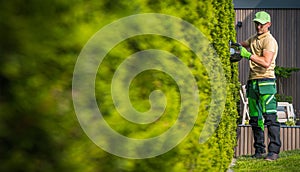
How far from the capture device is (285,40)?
18.5m

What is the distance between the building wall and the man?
33.2ft

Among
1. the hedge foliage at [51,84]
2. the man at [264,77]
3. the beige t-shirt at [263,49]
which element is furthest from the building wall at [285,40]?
the hedge foliage at [51,84]

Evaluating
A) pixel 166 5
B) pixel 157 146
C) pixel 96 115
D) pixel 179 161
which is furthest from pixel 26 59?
pixel 179 161

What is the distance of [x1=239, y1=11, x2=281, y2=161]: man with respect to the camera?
7527 millimetres

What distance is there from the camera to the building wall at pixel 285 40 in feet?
59.7

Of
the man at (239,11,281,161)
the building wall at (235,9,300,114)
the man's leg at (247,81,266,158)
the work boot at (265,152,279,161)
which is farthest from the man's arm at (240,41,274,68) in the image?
the building wall at (235,9,300,114)

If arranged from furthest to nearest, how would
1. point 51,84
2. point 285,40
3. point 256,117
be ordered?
point 285,40, point 256,117, point 51,84

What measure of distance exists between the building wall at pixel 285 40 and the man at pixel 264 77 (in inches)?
398

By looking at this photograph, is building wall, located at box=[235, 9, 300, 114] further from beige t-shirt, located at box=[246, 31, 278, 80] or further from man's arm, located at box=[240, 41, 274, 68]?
man's arm, located at box=[240, 41, 274, 68]

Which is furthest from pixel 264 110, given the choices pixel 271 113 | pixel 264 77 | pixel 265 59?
pixel 265 59

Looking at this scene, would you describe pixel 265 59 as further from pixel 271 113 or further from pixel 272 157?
pixel 272 157

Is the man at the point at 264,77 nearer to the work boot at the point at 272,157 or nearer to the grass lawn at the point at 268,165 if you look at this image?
the work boot at the point at 272,157

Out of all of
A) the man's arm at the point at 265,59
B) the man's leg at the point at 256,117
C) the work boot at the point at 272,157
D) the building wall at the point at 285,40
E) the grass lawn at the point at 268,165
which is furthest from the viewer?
the building wall at the point at 285,40

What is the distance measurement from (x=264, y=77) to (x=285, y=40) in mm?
11275
